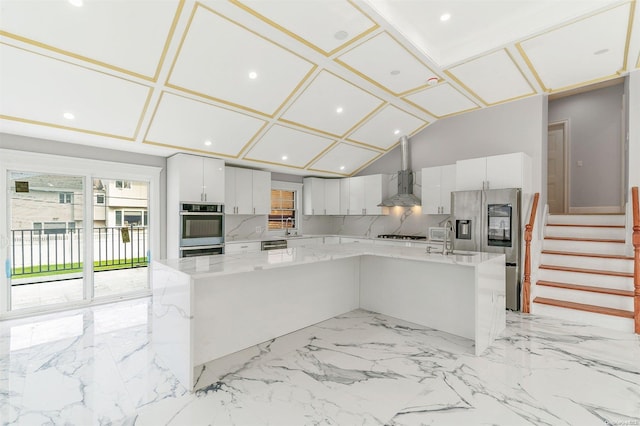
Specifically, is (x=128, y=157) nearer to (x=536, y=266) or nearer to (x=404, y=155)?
(x=404, y=155)

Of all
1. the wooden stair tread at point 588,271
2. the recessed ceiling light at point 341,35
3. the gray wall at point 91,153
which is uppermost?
the recessed ceiling light at point 341,35

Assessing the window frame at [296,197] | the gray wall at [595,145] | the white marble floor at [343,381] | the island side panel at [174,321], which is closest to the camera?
the white marble floor at [343,381]

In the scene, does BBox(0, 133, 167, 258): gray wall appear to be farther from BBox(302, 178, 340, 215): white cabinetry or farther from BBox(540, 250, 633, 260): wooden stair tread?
BBox(540, 250, 633, 260): wooden stair tread

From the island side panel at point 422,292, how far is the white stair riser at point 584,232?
273 cm

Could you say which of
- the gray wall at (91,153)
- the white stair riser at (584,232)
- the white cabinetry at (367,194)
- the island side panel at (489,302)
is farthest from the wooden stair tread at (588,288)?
the gray wall at (91,153)

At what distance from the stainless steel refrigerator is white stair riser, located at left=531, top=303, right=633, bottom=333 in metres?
0.26

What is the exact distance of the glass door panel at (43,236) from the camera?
4.02 meters

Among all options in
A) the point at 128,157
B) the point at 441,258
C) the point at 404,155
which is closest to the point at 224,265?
the point at 441,258

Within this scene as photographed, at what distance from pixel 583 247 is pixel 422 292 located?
2.79 m

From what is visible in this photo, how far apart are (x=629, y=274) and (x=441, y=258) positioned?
9.15ft

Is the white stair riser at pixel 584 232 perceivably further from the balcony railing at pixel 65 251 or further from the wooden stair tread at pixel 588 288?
the balcony railing at pixel 65 251

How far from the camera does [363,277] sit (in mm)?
4035

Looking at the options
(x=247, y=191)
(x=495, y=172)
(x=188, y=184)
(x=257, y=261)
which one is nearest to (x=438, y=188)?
(x=495, y=172)

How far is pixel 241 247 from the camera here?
5.46 metres
